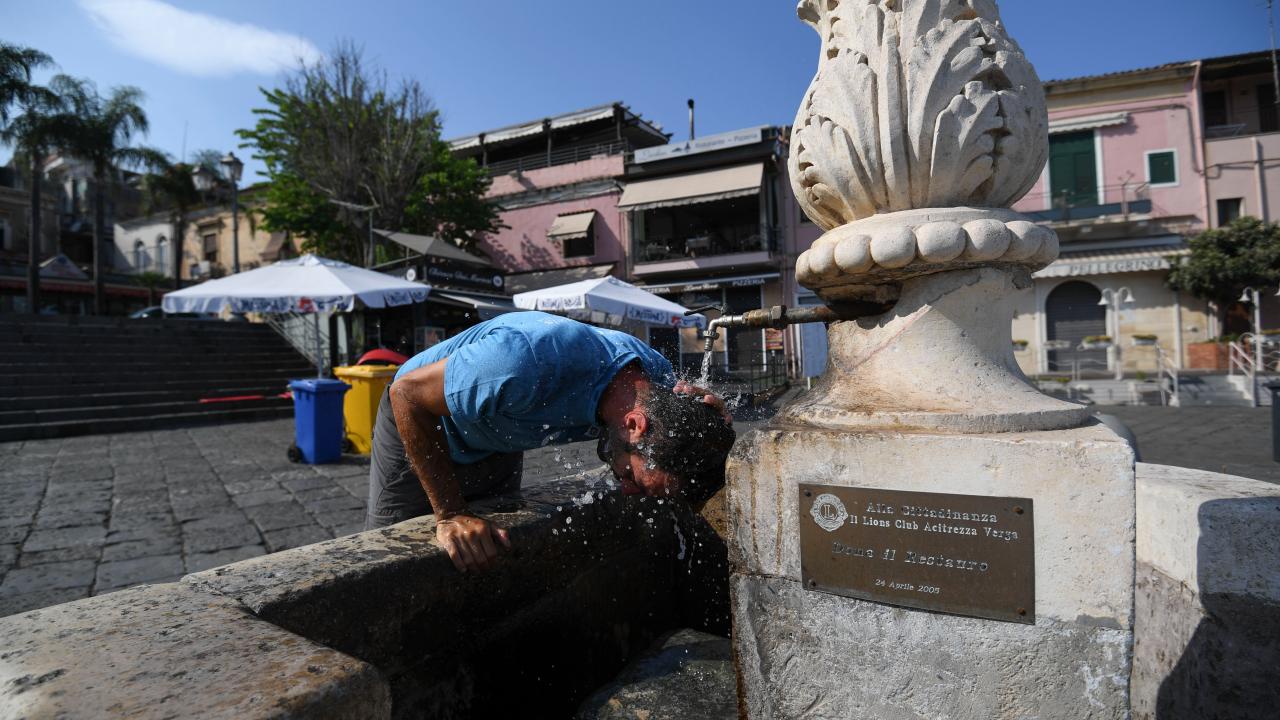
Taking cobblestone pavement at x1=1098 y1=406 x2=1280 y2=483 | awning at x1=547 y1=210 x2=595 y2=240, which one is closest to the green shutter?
cobblestone pavement at x1=1098 y1=406 x2=1280 y2=483

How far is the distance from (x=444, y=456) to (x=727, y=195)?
17156 mm

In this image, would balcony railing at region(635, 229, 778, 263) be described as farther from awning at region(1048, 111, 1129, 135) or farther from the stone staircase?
the stone staircase

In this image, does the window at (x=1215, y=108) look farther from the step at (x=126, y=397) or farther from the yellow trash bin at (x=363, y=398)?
the step at (x=126, y=397)

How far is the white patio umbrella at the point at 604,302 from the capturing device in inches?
346

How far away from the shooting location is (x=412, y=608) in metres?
1.58

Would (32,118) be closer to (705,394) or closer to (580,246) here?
(580,246)

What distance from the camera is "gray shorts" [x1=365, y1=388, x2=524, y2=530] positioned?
2250 millimetres

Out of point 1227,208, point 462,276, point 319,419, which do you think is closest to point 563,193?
point 462,276

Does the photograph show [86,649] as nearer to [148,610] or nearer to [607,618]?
[148,610]

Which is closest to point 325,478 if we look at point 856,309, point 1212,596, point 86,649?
point 86,649

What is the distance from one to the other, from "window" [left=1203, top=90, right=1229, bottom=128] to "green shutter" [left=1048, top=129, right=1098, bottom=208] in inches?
150

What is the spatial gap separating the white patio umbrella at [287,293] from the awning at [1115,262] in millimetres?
16158

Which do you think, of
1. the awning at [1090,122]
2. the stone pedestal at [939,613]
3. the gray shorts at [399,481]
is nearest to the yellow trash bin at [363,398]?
the gray shorts at [399,481]

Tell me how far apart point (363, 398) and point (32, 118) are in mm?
21846
